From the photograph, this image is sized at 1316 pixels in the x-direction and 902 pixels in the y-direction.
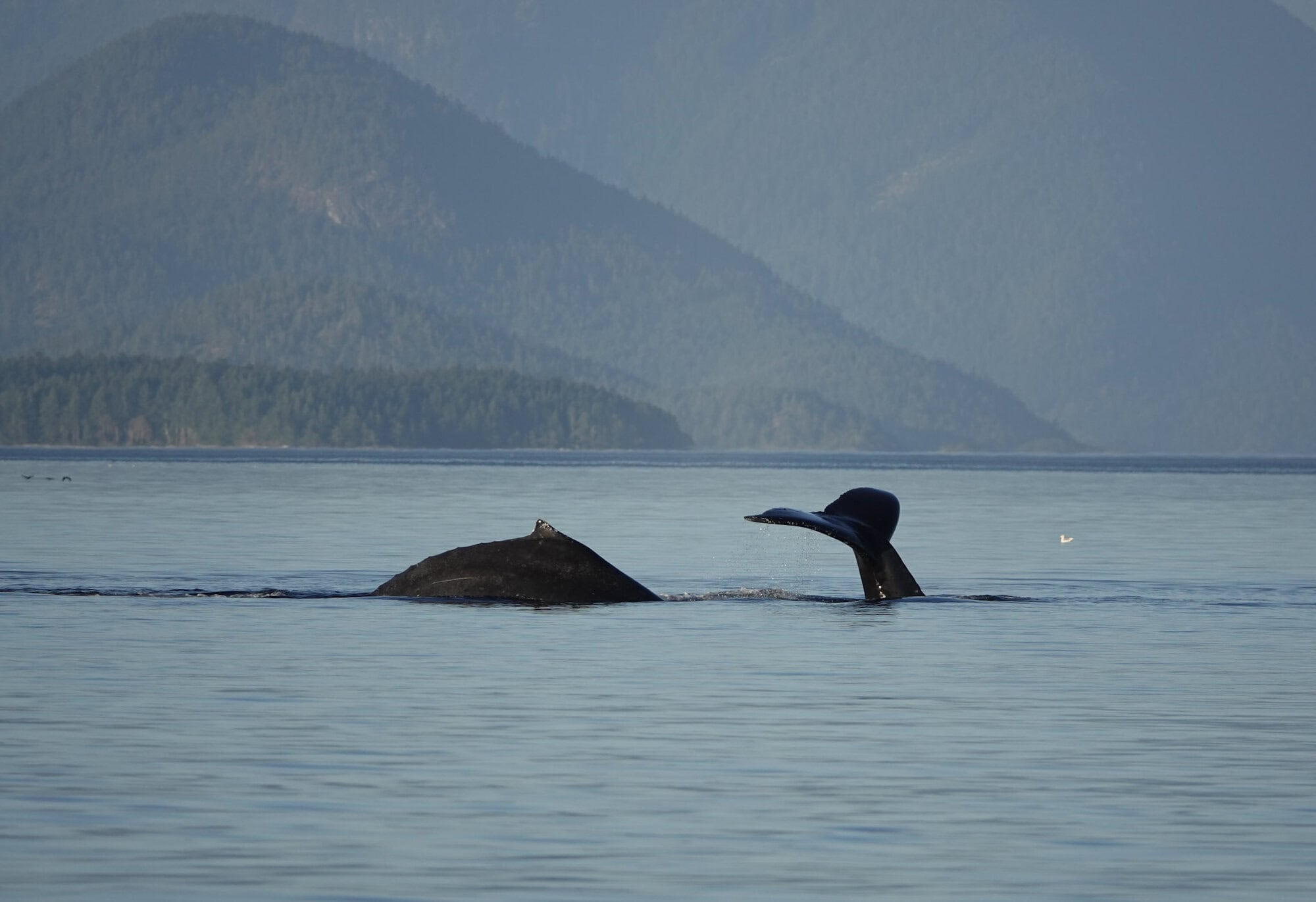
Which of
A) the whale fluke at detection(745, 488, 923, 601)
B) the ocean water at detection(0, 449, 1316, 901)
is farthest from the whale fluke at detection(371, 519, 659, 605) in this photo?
the whale fluke at detection(745, 488, 923, 601)

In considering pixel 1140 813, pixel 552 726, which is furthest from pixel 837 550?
pixel 1140 813

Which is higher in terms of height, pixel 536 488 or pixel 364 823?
pixel 536 488

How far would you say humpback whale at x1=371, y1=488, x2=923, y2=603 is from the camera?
3509 cm

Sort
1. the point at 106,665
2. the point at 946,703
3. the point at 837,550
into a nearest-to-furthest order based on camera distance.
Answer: the point at 946,703
the point at 106,665
the point at 837,550

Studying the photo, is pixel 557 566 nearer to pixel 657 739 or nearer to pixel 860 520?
pixel 860 520

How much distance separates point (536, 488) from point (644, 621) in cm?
10103

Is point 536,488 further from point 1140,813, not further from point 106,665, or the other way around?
point 1140,813

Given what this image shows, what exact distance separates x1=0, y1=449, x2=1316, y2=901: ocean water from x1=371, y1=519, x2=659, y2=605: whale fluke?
47 centimetres

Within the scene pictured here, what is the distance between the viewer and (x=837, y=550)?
7106 cm

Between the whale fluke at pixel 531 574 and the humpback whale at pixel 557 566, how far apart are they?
1 centimetres

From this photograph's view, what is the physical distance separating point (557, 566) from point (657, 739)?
13.1m

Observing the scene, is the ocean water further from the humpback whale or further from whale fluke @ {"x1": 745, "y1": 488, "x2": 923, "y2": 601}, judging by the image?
whale fluke @ {"x1": 745, "y1": 488, "x2": 923, "y2": 601}

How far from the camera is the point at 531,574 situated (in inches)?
1454

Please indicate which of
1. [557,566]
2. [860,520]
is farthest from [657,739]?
[557,566]
